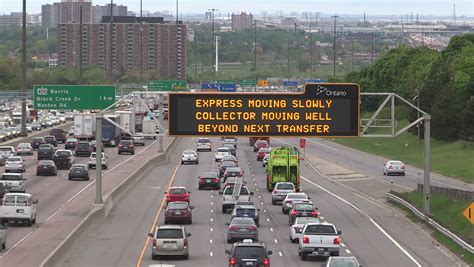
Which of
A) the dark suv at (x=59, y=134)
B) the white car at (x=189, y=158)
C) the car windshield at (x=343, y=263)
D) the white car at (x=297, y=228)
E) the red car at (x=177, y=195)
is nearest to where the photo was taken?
the car windshield at (x=343, y=263)

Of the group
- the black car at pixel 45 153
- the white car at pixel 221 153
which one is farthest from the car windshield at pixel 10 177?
the white car at pixel 221 153

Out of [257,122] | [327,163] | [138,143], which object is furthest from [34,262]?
[138,143]

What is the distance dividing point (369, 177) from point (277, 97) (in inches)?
1520

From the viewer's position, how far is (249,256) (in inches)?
1433

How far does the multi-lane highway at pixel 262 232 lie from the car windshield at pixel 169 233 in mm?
818

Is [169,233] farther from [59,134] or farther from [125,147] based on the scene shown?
[59,134]

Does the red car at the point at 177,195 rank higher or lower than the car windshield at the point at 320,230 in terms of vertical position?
lower

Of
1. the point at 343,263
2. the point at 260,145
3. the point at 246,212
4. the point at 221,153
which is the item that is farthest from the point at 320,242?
the point at 260,145

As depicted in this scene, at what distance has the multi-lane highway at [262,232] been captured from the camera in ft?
139

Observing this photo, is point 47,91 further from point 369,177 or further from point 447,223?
point 447,223

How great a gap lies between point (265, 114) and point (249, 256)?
1394cm

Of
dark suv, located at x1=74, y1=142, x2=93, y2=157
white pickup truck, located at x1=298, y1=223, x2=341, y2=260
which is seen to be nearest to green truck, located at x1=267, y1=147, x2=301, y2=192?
white pickup truck, located at x1=298, y1=223, x2=341, y2=260

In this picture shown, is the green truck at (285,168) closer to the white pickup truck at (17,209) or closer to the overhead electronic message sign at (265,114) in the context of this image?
the overhead electronic message sign at (265,114)

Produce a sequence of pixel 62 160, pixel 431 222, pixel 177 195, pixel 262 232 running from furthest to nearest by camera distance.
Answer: pixel 62 160
pixel 177 195
pixel 431 222
pixel 262 232
